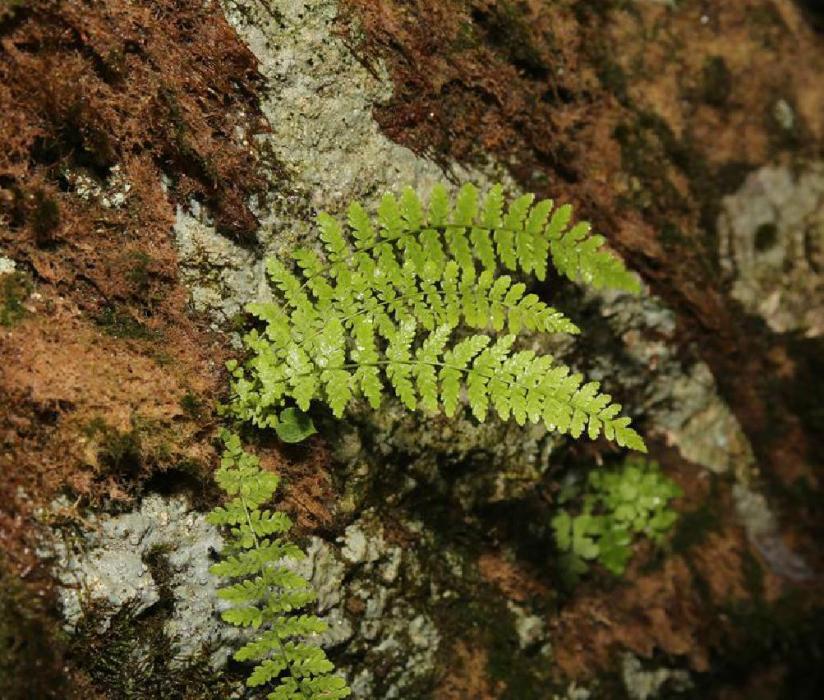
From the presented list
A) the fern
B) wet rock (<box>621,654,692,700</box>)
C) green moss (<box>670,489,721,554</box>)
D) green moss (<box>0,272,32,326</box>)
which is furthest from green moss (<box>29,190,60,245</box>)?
green moss (<box>670,489,721,554</box>)

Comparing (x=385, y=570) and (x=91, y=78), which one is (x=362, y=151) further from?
(x=385, y=570)

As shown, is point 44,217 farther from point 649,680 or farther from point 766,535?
point 766,535

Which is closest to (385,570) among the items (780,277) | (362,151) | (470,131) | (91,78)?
(362,151)

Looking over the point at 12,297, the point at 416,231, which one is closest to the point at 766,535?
the point at 416,231

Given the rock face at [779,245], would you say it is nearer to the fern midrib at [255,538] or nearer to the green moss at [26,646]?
the fern midrib at [255,538]

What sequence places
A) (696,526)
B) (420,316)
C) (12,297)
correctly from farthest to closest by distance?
(696,526) → (420,316) → (12,297)

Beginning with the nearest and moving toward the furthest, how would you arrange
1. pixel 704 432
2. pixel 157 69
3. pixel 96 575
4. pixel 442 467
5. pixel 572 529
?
pixel 96 575 < pixel 157 69 < pixel 442 467 < pixel 572 529 < pixel 704 432
